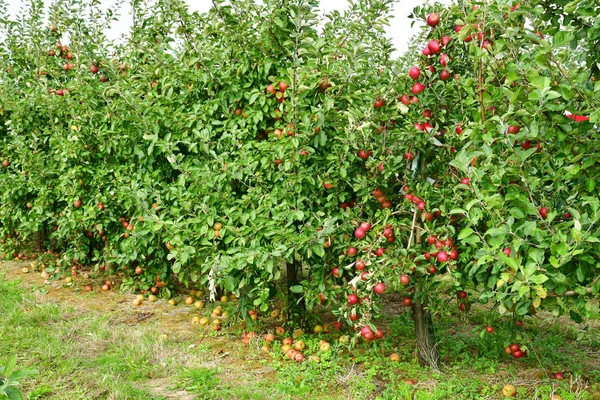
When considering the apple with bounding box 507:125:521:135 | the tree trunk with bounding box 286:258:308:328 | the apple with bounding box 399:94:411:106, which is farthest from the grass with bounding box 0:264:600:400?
the apple with bounding box 399:94:411:106

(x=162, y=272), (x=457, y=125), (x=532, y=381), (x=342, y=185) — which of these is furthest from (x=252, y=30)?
(x=532, y=381)

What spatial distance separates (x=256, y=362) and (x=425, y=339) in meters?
1.28

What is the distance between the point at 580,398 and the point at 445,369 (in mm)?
873

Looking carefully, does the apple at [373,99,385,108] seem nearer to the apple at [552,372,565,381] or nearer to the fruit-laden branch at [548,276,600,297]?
the fruit-laden branch at [548,276,600,297]

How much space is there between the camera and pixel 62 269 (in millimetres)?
6238

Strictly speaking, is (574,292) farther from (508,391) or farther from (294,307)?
(294,307)

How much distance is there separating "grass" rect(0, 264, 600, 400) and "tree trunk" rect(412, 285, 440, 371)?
78mm

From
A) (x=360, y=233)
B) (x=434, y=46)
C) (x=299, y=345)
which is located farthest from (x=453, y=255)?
(x=299, y=345)

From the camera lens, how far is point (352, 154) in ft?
11.5

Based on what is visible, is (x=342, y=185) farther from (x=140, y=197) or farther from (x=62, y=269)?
(x=62, y=269)

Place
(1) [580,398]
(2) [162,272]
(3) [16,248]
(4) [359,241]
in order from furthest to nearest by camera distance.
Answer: (3) [16,248] < (2) [162,272] < (4) [359,241] < (1) [580,398]

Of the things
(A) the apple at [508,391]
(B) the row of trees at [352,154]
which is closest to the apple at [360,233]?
(B) the row of trees at [352,154]

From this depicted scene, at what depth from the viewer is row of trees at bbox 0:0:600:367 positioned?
8.70 ft

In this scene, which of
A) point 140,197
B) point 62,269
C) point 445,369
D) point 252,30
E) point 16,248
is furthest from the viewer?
point 16,248
